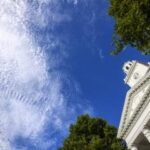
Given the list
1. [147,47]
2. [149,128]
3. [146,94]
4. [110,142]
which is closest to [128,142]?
[110,142]

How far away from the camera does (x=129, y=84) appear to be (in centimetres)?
6325

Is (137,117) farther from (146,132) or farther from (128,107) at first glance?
(128,107)

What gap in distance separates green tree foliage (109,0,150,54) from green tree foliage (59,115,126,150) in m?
15.4

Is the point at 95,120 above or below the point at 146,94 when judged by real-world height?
above

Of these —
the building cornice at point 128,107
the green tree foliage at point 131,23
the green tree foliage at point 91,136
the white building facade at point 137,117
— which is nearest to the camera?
the green tree foliage at point 131,23

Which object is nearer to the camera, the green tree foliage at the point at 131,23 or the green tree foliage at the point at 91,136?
the green tree foliage at the point at 131,23

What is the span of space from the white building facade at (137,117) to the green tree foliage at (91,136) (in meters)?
1.55

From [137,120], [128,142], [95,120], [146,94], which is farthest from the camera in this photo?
[95,120]

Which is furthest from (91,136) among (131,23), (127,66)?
(127,66)

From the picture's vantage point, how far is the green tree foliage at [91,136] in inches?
1503

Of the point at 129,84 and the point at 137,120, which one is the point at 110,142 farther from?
the point at 129,84

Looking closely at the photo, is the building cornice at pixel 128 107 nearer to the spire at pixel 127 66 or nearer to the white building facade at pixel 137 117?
the white building facade at pixel 137 117

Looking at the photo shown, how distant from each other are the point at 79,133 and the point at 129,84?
2302cm

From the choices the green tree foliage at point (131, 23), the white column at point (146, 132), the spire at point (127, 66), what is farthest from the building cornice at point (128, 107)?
the spire at point (127, 66)
